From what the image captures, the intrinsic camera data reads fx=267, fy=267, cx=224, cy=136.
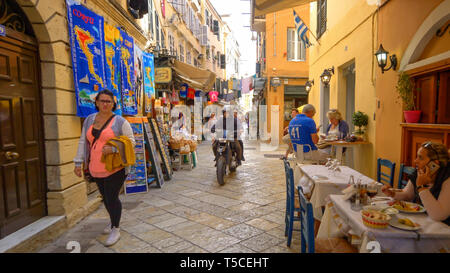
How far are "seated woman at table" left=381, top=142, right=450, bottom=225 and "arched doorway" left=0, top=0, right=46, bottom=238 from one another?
13.6 feet

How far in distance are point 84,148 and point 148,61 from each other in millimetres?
4726

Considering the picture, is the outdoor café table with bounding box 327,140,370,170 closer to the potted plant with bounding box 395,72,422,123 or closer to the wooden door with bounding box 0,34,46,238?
the potted plant with bounding box 395,72,422,123

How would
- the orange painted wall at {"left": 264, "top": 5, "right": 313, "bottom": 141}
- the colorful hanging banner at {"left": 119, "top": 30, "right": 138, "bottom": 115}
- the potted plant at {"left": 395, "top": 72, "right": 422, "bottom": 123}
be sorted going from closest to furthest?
1. the potted plant at {"left": 395, "top": 72, "right": 422, "bottom": 123}
2. the colorful hanging banner at {"left": 119, "top": 30, "right": 138, "bottom": 115}
3. the orange painted wall at {"left": 264, "top": 5, "right": 313, "bottom": 141}

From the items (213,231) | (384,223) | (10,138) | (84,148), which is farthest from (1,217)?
(384,223)

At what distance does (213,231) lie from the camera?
3656mm

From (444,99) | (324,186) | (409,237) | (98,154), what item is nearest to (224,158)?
(324,186)

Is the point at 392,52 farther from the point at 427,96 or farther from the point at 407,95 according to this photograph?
the point at 427,96

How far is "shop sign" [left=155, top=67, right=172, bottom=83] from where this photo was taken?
26.5ft

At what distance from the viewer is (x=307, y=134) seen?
200 inches

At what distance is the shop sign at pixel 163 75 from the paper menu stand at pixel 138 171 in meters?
2.58

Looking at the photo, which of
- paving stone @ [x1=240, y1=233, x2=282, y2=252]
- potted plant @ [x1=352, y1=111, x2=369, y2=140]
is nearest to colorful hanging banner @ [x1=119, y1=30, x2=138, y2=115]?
paving stone @ [x1=240, y1=233, x2=282, y2=252]

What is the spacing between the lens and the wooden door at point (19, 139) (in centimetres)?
303

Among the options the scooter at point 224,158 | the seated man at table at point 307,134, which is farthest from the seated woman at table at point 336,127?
the scooter at point 224,158

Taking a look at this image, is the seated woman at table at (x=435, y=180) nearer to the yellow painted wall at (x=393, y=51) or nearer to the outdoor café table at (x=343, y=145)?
the yellow painted wall at (x=393, y=51)
